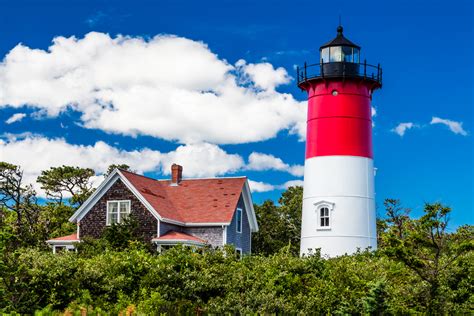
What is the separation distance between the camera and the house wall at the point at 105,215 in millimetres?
32219

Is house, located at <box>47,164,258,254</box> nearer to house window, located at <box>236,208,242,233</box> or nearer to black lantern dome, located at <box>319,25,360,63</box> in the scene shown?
house window, located at <box>236,208,242,233</box>

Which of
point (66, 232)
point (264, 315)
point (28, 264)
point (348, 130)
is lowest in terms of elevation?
point (264, 315)

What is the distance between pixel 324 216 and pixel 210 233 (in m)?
5.09

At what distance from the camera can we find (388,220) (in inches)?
1631

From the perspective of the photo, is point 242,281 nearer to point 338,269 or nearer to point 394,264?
point 338,269

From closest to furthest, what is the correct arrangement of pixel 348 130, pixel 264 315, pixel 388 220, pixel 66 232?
pixel 264 315
pixel 348 130
pixel 66 232
pixel 388 220

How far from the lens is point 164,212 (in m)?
32.7

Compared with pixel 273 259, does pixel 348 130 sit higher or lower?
higher

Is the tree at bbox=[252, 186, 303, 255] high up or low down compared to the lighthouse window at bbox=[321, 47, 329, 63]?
down

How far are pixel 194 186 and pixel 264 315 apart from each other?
2034 cm

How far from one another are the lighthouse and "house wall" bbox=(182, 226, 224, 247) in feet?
12.1

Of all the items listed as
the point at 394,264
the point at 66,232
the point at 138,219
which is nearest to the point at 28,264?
the point at 394,264

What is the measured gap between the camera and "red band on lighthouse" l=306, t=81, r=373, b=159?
32062 millimetres

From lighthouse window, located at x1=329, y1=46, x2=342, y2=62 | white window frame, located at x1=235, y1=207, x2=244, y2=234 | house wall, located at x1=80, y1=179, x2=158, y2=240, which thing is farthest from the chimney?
lighthouse window, located at x1=329, y1=46, x2=342, y2=62
